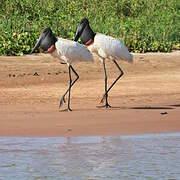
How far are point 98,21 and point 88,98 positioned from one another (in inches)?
278

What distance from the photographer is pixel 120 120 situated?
12836 mm

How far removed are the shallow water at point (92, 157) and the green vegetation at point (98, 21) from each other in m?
8.16

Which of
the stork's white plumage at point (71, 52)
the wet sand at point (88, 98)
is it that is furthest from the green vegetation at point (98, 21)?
the stork's white plumage at point (71, 52)

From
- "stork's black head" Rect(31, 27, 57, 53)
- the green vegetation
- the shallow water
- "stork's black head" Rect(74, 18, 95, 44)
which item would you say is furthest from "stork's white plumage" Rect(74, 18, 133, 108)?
the green vegetation

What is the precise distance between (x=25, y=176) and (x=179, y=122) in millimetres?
4015

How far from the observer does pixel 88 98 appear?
50.5ft

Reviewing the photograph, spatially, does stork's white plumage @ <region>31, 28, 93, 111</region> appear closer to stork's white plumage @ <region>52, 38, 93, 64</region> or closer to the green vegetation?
stork's white plumage @ <region>52, 38, 93, 64</region>

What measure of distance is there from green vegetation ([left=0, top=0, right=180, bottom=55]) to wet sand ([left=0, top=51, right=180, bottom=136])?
2.08 ft

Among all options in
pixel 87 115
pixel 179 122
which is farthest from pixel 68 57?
pixel 179 122

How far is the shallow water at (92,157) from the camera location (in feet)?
30.3

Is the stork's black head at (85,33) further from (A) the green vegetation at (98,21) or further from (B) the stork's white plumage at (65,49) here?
(A) the green vegetation at (98,21)

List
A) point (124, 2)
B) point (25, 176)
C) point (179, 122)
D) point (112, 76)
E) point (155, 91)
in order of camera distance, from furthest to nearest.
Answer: point (124, 2), point (112, 76), point (155, 91), point (179, 122), point (25, 176)

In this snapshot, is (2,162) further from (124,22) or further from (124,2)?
(124,2)

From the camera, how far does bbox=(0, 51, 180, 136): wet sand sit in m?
12.3
